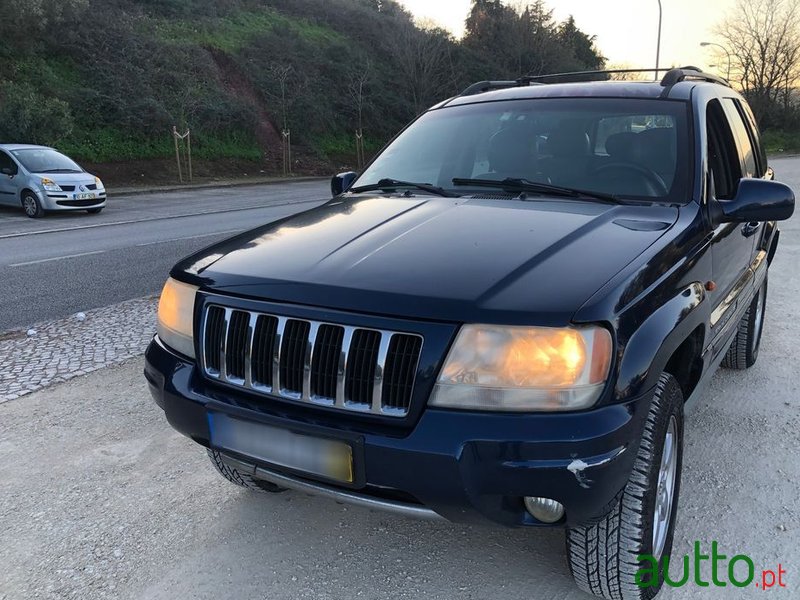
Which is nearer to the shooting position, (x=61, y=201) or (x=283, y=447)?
(x=283, y=447)

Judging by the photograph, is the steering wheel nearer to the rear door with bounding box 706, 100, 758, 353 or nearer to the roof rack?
the rear door with bounding box 706, 100, 758, 353

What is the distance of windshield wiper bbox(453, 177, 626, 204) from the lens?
2.85 m

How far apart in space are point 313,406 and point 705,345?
1661 millimetres

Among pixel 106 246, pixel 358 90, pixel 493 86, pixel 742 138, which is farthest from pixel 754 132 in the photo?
pixel 358 90

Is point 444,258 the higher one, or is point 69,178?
point 444,258

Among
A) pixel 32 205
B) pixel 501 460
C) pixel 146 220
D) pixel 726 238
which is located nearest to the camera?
pixel 501 460

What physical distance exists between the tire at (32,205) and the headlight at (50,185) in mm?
326

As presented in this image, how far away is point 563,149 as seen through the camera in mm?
3131

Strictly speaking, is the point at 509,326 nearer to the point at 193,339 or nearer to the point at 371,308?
the point at 371,308

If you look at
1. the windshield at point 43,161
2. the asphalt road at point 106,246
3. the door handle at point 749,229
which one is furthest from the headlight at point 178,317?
the windshield at point 43,161

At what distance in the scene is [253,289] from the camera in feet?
7.23

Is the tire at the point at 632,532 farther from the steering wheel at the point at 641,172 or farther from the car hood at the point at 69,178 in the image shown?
the car hood at the point at 69,178

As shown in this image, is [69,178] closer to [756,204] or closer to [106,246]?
[106,246]

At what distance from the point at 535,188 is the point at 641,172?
47 centimetres
